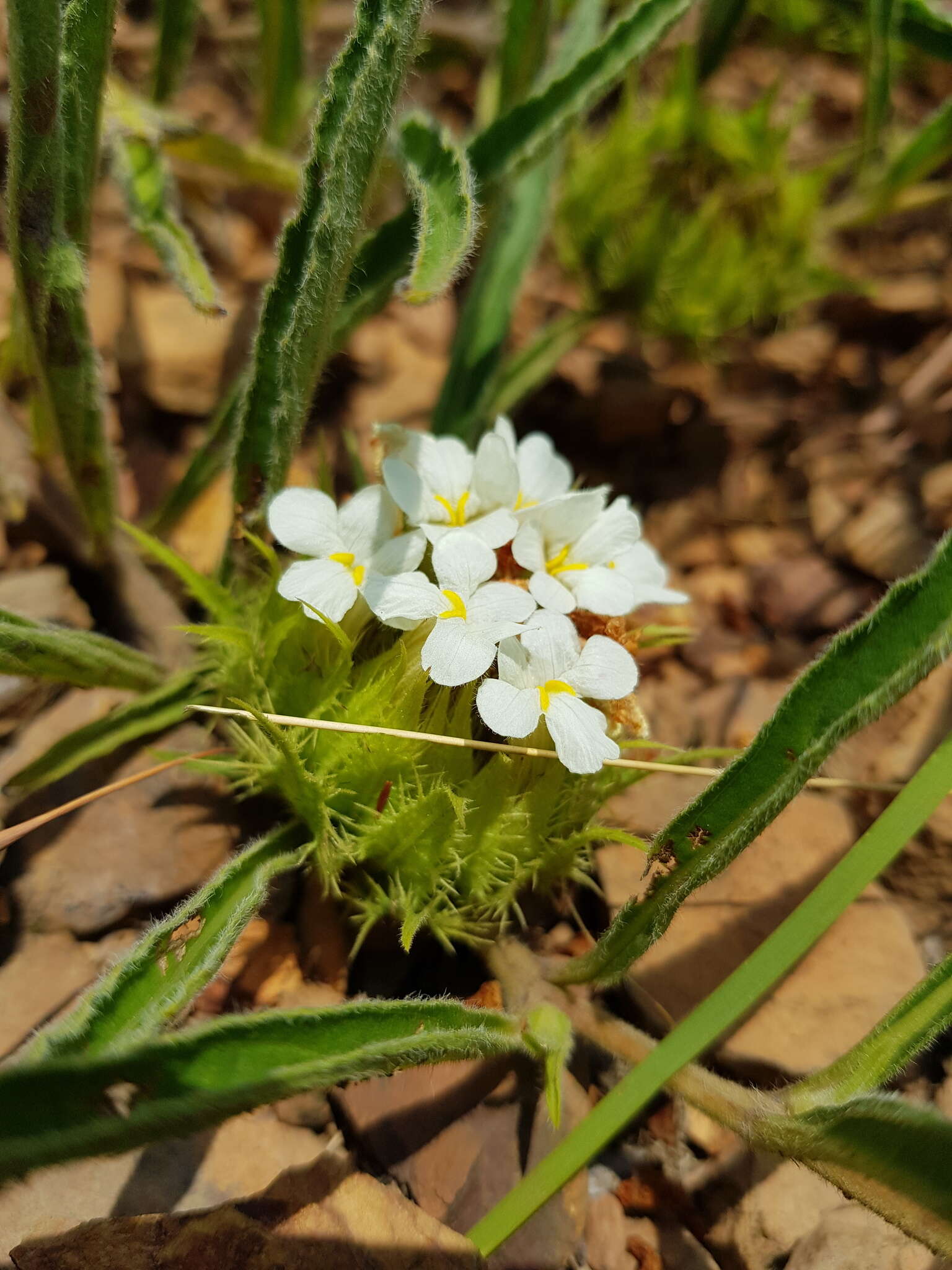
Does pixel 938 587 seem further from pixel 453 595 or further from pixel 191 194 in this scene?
pixel 191 194

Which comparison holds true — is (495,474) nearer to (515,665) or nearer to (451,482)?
(451,482)

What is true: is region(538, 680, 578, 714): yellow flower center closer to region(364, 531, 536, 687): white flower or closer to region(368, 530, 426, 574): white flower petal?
region(364, 531, 536, 687): white flower

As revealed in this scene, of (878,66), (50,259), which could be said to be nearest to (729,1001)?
(50,259)

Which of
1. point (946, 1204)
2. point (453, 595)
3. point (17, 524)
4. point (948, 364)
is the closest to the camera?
point (946, 1204)

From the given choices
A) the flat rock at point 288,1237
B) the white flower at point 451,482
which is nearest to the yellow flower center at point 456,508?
the white flower at point 451,482

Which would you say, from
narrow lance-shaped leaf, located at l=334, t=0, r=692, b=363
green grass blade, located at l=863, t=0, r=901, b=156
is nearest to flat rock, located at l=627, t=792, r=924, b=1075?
narrow lance-shaped leaf, located at l=334, t=0, r=692, b=363

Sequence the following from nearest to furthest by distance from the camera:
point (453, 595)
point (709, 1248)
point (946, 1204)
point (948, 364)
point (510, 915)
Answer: point (946, 1204)
point (453, 595)
point (709, 1248)
point (510, 915)
point (948, 364)

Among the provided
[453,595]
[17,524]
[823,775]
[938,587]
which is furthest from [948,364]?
[17,524]
